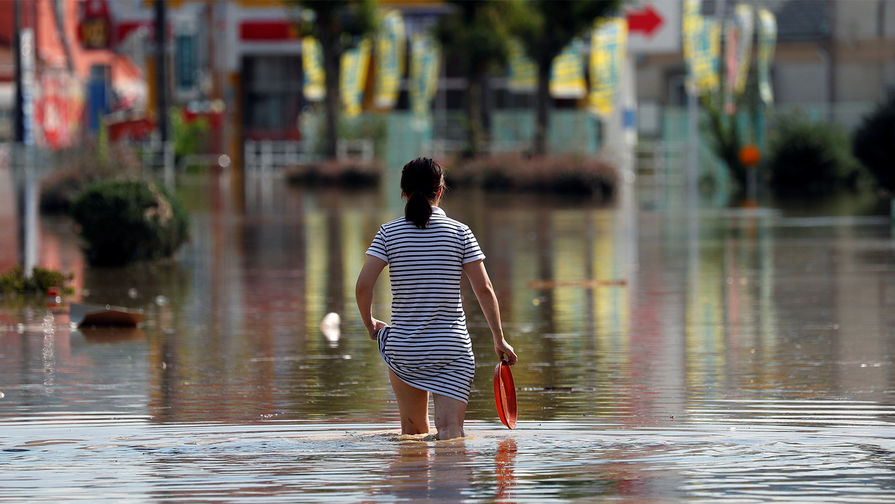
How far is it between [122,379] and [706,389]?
351cm

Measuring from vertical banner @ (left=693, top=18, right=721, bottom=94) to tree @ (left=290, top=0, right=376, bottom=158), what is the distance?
9.97m

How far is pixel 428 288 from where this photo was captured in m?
7.93

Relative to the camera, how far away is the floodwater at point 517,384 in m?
7.30

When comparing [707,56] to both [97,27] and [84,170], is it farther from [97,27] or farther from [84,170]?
[97,27]

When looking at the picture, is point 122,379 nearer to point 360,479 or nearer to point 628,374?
point 628,374

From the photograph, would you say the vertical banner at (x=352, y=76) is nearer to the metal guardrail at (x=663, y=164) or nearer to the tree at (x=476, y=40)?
the tree at (x=476, y=40)

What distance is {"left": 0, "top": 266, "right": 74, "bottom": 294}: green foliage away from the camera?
16.0 metres

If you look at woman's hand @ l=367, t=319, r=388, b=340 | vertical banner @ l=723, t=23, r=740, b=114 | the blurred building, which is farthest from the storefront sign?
woman's hand @ l=367, t=319, r=388, b=340

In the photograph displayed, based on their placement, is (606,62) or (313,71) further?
(313,71)

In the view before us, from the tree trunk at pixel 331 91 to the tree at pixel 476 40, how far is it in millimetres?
3432

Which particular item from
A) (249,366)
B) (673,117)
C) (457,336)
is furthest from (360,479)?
(673,117)

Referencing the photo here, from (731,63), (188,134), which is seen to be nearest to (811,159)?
(731,63)

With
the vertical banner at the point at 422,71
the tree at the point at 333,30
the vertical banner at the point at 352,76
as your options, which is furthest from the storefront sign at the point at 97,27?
the tree at the point at 333,30

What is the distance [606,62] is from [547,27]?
16.6 ft
